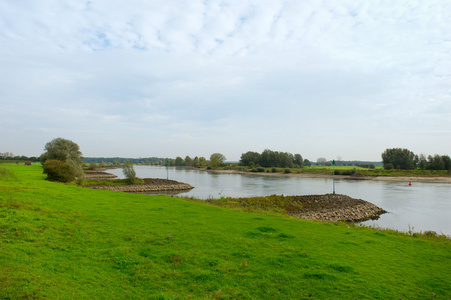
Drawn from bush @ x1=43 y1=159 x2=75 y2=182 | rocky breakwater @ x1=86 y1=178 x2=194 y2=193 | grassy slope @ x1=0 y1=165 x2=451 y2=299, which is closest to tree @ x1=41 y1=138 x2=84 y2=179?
rocky breakwater @ x1=86 y1=178 x2=194 y2=193

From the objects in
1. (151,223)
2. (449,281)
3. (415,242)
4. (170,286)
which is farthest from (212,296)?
(415,242)

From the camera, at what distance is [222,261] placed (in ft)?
19.3

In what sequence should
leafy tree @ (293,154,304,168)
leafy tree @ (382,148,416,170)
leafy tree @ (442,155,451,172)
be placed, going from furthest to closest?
leafy tree @ (293,154,304,168)
leafy tree @ (382,148,416,170)
leafy tree @ (442,155,451,172)

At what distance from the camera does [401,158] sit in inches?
3605

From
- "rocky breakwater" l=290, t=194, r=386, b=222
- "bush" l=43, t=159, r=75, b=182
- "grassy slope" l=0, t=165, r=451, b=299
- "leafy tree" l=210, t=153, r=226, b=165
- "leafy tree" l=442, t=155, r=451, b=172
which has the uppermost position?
"leafy tree" l=210, t=153, r=226, b=165

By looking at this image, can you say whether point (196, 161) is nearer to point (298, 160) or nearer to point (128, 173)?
point (298, 160)

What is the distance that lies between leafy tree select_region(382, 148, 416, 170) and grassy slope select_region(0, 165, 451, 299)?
99019 mm

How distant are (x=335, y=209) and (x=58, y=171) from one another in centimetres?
2827

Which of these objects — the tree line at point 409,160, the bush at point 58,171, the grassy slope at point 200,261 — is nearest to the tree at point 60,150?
the bush at point 58,171

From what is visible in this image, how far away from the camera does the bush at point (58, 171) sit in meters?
28.6

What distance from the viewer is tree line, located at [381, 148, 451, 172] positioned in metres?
82.9

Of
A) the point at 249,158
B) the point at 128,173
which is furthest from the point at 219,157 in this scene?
the point at 128,173

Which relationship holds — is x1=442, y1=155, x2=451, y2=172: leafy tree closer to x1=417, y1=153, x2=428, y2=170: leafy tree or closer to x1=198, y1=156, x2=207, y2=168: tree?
x1=417, y1=153, x2=428, y2=170: leafy tree

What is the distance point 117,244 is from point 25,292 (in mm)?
2908
